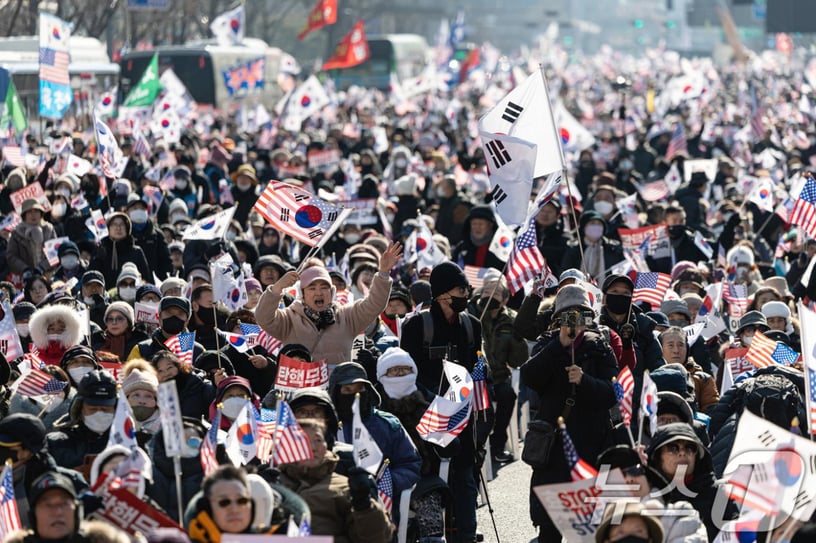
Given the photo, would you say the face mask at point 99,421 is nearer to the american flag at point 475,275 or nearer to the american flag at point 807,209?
the american flag at point 475,275

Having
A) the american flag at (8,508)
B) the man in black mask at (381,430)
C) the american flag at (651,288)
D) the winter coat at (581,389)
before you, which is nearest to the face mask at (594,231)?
the american flag at (651,288)

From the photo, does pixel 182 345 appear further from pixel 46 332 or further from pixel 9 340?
pixel 9 340

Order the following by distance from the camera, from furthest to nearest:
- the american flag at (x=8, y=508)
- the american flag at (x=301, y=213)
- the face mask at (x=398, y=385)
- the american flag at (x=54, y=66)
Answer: the american flag at (x=54, y=66) → the american flag at (x=301, y=213) → the face mask at (x=398, y=385) → the american flag at (x=8, y=508)

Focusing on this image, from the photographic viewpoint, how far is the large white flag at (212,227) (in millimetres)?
13305

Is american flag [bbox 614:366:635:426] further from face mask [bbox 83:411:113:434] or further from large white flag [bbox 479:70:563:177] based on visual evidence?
large white flag [bbox 479:70:563:177]

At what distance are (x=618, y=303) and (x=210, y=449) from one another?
2.91 metres

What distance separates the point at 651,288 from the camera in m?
12.3

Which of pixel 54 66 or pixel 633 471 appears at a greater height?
pixel 633 471

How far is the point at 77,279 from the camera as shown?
14156 millimetres

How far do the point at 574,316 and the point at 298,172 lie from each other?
46.9 feet

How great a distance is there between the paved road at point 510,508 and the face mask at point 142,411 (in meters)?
2.24

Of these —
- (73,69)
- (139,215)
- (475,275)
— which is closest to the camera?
(475,275)

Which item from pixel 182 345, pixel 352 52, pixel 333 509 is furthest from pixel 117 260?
pixel 352 52

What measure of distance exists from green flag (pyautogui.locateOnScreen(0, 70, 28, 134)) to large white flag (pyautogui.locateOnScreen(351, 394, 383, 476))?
1595 centimetres
